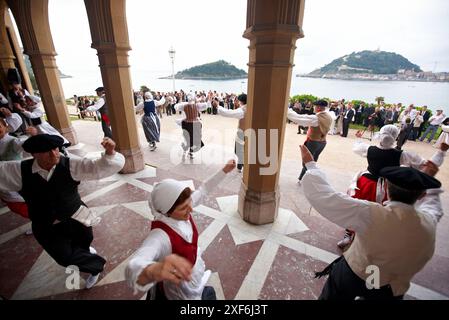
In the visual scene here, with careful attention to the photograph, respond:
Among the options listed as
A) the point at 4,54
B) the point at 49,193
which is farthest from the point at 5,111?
the point at 4,54

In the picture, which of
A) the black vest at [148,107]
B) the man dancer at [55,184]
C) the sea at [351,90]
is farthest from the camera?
the sea at [351,90]

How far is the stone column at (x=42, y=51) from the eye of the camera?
5508mm

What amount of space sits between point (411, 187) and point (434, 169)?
1.20 meters

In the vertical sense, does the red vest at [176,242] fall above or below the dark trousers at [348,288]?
above

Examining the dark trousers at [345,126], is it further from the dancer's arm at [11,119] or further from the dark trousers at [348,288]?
the dancer's arm at [11,119]

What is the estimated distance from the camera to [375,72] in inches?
2243

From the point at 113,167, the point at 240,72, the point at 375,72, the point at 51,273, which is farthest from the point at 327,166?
the point at 375,72

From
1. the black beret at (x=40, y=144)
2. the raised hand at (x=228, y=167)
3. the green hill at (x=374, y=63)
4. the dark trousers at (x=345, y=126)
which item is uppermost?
the green hill at (x=374, y=63)

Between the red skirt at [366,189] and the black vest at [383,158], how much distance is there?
154 mm

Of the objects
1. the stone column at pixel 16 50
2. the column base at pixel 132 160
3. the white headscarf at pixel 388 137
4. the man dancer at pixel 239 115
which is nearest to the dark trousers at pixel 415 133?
the white headscarf at pixel 388 137

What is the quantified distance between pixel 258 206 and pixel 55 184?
2.46m

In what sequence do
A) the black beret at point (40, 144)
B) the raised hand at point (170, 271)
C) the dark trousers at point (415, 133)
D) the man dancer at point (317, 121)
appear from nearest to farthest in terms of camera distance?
the raised hand at point (170, 271), the black beret at point (40, 144), the man dancer at point (317, 121), the dark trousers at point (415, 133)

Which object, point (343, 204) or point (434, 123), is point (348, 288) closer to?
point (343, 204)
